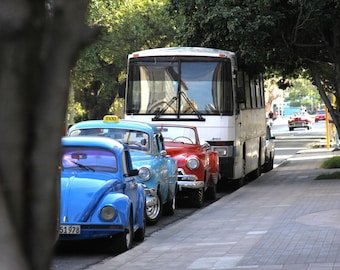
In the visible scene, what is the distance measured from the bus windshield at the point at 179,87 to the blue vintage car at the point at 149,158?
480cm

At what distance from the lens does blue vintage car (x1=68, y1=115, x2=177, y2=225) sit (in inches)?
529

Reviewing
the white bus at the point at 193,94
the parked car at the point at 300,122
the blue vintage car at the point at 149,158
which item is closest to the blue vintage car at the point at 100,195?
the blue vintage car at the point at 149,158

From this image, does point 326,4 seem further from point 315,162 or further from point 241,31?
point 315,162

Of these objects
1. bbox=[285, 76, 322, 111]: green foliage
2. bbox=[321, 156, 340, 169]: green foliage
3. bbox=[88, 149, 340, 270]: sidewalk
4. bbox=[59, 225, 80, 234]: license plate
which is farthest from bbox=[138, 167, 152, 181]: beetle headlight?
bbox=[285, 76, 322, 111]: green foliage

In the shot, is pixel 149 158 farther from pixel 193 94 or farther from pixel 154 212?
pixel 193 94

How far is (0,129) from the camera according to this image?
9.55 feet

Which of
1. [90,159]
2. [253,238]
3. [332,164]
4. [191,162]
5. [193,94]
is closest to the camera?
[253,238]

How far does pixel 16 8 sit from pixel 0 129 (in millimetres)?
446

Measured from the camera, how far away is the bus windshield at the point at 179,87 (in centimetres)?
1986

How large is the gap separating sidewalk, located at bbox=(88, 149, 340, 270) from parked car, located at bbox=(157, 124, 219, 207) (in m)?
0.57

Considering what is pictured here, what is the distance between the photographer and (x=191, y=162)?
645 inches

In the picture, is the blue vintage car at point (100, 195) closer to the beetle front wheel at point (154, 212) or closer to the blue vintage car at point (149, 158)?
the blue vintage car at point (149, 158)

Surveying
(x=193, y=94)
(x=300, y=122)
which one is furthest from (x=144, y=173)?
(x=300, y=122)

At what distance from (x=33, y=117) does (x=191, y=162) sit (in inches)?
528
